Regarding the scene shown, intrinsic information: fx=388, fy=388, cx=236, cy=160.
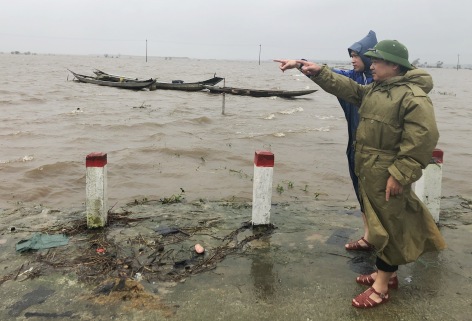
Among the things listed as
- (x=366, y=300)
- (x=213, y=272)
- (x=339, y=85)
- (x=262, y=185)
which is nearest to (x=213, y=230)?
(x=262, y=185)

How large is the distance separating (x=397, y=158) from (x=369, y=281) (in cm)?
115

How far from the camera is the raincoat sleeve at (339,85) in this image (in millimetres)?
3092

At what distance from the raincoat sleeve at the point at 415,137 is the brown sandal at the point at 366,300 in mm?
924

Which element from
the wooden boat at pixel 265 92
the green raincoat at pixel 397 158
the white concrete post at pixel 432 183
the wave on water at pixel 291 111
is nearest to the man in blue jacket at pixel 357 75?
the green raincoat at pixel 397 158

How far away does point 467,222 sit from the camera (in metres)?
4.67

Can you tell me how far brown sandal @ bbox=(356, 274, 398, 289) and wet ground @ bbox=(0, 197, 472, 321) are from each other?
0.06 meters

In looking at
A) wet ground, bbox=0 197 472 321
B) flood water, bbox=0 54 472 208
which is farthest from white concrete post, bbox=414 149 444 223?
flood water, bbox=0 54 472 208

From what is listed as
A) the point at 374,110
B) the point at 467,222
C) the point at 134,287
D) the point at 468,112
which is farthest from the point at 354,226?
the point at 468,112

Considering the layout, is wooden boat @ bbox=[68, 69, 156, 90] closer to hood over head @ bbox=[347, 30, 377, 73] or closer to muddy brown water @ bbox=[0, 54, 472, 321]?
muddy brown water @ bbox=[0, 54, 472, 321]

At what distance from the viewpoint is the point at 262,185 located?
13.7ft

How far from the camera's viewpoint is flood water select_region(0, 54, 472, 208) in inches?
300

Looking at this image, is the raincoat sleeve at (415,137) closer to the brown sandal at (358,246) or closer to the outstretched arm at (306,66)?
the outstretched arm at (306,66)

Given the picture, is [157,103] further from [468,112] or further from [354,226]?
[354,226]

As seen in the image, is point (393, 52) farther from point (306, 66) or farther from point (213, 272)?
point (213, 272)
